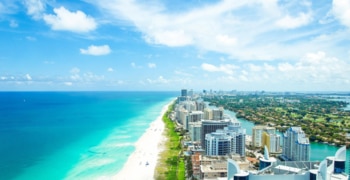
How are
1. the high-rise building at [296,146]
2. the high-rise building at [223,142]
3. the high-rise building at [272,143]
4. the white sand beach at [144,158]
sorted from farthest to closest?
the high-rise building at [272,143], the high-rise building at [223,142], the high-rise building at [296,146], the white sand beach at [144,158]

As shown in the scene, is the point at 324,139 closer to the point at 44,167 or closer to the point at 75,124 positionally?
the point at 44,167

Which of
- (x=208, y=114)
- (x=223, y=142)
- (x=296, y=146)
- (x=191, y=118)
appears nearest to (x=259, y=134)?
(x=296, y=146)

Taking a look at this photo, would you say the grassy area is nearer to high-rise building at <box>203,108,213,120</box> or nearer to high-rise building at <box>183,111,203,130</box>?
high-rise building at <box>183,111,203,130</box>

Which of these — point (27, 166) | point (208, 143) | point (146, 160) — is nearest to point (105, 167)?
point (146, 160)

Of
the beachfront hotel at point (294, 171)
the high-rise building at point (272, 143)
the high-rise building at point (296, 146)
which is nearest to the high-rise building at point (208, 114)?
the high-rise building at point (272, 143)

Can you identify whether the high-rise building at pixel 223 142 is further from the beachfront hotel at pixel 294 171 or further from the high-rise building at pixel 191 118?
the high-rise building at pixel 191 118

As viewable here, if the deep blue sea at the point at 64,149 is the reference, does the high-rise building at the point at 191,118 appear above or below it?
above
